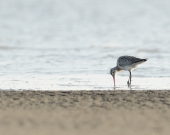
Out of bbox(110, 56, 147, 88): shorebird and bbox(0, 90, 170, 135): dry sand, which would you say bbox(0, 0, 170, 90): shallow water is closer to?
bbox(110, 56, 147, 88): shorebird

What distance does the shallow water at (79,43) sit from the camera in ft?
45.4

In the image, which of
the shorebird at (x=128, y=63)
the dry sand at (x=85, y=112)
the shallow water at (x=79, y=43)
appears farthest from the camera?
the shorebird at (x=128, y=63)

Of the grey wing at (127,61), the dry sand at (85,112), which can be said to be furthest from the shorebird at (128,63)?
the dry sand at (85,112)

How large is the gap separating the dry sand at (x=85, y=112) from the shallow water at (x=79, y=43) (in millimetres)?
1376

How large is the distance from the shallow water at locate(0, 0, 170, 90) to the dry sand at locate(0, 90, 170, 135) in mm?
1376

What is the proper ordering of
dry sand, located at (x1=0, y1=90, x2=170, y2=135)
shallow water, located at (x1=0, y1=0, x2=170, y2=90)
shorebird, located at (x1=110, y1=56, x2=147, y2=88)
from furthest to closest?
shorebird, located at (x1=110, y1=56, x2=147, y2=88) < shallow water, located at (x1=0, y1=0, x2=170, y2=90) < dry sand, located at (x1=0, y1=90, x2=170, y2=135)

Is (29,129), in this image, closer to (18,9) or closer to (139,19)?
(139,19)

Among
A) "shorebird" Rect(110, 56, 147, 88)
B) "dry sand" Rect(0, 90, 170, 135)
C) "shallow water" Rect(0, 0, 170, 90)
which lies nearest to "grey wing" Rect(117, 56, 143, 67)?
"shorebird" Rect(110, 56, 147, 88)

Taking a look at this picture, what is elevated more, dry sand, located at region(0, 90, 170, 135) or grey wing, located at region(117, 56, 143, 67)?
grey wing, located at region(117, 56, 143, 67)

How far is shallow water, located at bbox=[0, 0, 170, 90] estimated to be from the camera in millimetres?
13852

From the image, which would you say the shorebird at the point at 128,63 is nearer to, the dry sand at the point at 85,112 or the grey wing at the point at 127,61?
the grey wing at the point at 127,61

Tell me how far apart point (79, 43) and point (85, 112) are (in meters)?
13.8

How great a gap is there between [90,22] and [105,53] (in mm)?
13903

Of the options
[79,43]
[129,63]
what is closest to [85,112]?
[129,63]
